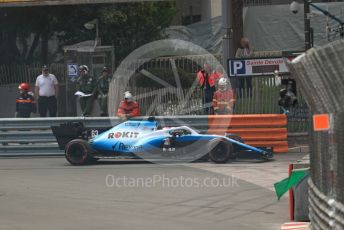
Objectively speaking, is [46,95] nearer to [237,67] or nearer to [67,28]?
[237,67]

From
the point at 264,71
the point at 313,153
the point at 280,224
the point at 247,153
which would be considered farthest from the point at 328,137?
the point at 264,71

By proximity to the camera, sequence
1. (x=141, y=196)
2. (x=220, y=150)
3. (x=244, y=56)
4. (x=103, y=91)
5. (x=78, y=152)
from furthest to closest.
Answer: (x=103, y=91), (x=244, y=56), (x=78, y=152), (x=220, y=150), (x=141, y=196)

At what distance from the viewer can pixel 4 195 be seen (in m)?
11.5

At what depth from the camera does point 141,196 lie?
37.0 ft

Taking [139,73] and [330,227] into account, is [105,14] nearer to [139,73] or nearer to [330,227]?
[139,73]

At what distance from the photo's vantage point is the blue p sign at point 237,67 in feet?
63.6

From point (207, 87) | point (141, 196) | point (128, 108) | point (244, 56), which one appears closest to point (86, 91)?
point (128, 108)

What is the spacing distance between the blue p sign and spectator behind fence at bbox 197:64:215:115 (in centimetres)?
59

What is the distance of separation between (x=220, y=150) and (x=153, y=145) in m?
1.33

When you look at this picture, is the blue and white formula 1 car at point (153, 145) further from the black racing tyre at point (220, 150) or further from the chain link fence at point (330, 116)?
the chain link fence at point (330, 116)

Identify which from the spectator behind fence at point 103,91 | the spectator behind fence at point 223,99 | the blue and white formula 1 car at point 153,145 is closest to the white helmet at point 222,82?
the spectator behind fence at point 223,99

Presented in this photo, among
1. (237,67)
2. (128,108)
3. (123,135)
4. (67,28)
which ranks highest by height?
(67,28)

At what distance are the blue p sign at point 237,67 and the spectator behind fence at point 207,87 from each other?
59cm

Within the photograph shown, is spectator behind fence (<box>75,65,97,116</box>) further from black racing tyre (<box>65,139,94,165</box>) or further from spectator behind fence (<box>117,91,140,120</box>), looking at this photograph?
black racing tyre (<box>65,139,94,165</box>)
